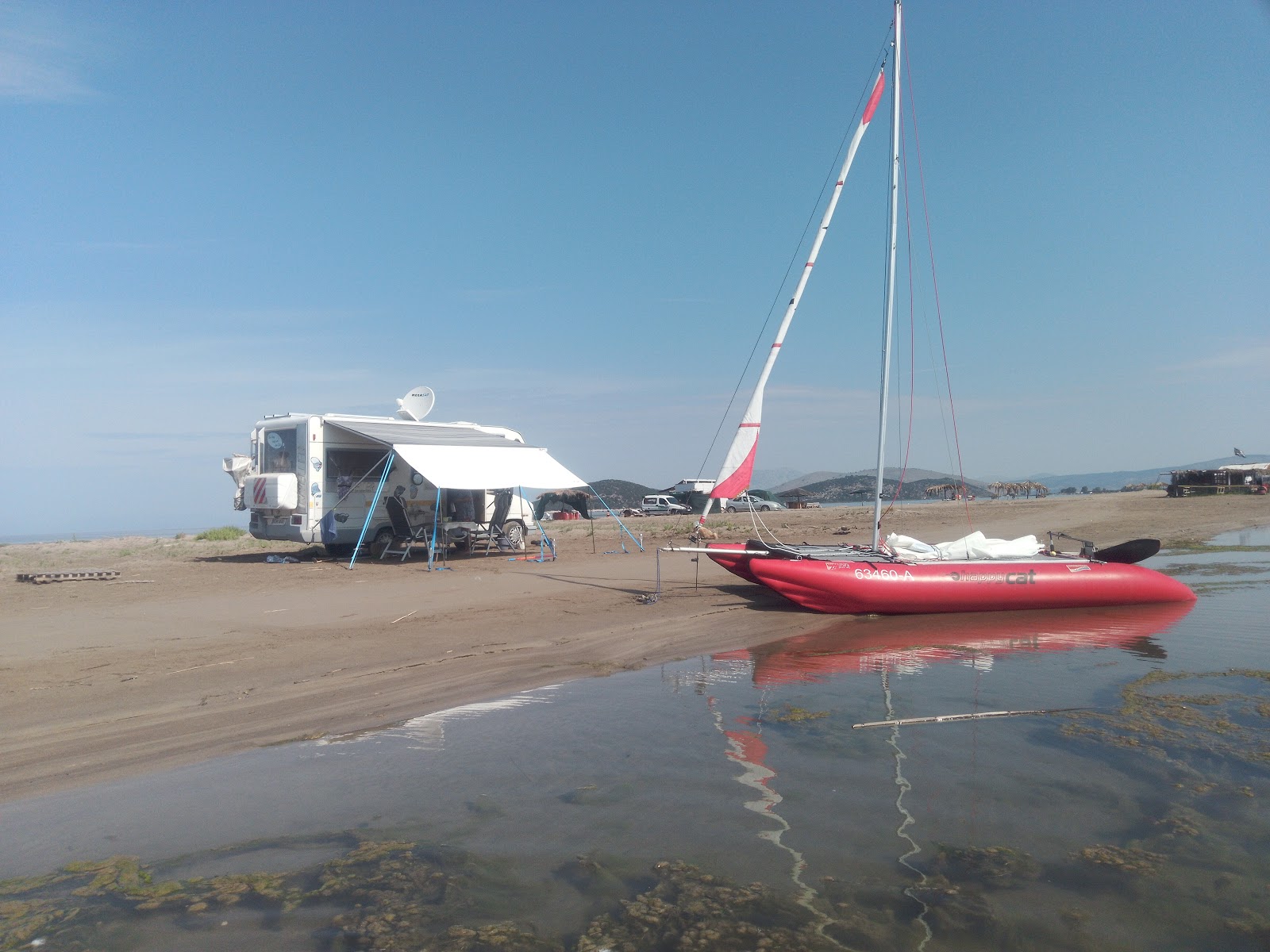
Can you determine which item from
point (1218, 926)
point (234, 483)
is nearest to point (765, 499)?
point (234, 483)

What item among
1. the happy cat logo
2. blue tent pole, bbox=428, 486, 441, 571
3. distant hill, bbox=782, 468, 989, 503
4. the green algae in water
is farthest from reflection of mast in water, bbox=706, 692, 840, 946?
distant hill, bbox=782, 468, 989, 503

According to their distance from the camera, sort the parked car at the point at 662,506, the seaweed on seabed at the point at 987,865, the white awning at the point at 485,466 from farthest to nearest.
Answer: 1. the parked car at the point at 662,506
2. the white awning at the point at 485,466
3. the seaweed on seabed at the point at 987,865

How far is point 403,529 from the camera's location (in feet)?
57.8

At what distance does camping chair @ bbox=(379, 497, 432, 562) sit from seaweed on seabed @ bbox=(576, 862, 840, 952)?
13823 millimetres

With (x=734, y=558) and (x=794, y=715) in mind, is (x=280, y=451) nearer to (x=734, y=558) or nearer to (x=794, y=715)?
(x=734, y=558)

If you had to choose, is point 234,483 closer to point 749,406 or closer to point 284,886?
point 749,406

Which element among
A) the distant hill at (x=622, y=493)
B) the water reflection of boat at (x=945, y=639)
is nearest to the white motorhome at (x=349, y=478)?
the water reflection of boat at (x=945, y=639)

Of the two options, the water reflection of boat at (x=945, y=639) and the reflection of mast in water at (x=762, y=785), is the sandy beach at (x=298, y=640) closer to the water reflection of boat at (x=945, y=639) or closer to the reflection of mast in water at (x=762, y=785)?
the water reflection of boat at (x=945, y=639)

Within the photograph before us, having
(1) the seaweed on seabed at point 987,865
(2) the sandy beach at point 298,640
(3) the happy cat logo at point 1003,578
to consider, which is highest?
(3) the happy cat logo at point 1003,578

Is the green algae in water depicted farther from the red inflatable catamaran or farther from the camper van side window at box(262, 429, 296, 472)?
the camper van side window at box(262, 429, 296, 472)

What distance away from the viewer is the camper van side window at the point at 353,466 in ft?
57.4

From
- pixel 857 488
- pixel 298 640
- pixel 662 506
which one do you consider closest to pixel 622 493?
pixel 662 506

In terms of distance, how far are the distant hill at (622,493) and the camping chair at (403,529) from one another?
2439 cm

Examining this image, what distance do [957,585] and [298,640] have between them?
8528 millimetres
